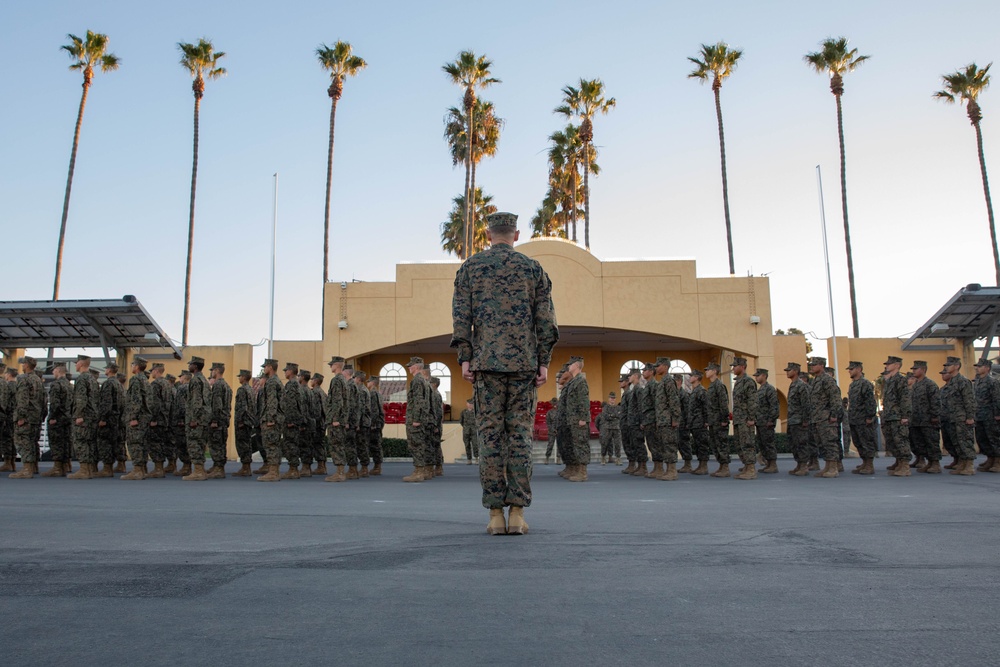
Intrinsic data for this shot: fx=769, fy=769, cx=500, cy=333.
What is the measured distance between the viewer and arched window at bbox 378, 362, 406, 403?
101ft

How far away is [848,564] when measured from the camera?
3775 millimetres

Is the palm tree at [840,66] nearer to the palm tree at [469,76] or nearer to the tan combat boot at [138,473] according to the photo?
the palm tree at [469,76]

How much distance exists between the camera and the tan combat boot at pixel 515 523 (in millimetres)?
4938

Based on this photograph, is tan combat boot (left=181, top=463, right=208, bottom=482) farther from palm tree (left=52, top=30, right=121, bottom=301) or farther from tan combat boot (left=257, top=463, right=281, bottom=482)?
palm tree (left=52, top=30, right=121, bottom=301)

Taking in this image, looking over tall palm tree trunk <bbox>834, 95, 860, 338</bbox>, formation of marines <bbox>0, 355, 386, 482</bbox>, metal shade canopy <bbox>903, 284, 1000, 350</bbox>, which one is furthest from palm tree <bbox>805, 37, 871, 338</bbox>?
formation of marines <bbox>0, 355, 386, 482</bbox>

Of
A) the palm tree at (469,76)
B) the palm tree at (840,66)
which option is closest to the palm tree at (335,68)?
the palm tree at (469,76)

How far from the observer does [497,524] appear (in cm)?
501

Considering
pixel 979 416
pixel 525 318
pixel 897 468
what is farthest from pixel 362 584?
pixel 979 416

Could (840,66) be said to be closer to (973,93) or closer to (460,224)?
(973,93)

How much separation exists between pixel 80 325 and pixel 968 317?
22.5m

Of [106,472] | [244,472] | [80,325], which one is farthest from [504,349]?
[80,325]

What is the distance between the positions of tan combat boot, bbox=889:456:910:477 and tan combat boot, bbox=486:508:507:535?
10.4m

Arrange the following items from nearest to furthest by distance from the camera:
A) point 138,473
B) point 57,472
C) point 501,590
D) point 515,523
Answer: point 501,590 → point 515,523 → point 138,473 → point 57,472

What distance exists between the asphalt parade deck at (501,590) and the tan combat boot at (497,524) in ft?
0.30
